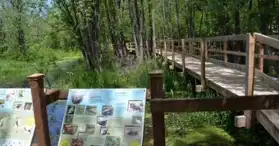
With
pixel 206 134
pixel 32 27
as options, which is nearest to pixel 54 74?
pixel 32 27

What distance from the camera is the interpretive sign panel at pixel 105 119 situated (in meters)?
2.85

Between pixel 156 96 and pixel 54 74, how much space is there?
11.1m

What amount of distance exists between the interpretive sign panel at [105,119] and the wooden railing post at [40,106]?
194 mm

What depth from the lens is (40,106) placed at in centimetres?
299

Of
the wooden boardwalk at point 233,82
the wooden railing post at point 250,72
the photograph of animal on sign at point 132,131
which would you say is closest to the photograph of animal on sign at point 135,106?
the photograph of animal on sign at point 132,131

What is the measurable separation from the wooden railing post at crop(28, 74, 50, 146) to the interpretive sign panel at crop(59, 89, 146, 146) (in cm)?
19

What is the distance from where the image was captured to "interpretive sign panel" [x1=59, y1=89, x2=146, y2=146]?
2852 millimetres

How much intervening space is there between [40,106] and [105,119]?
2.05ft

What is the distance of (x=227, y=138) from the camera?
5695mm

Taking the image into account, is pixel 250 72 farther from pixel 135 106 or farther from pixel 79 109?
pixel 79 109

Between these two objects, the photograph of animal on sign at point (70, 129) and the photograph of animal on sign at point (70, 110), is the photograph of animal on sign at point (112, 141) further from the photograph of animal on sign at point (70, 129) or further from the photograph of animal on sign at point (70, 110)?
the photograph of animal on sign at point (70, 110)

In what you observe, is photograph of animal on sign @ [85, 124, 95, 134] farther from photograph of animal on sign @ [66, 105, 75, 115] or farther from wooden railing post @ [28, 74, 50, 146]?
wooden railing post @ [28, 74, 50, 146]

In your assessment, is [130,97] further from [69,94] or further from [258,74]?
[258,74]

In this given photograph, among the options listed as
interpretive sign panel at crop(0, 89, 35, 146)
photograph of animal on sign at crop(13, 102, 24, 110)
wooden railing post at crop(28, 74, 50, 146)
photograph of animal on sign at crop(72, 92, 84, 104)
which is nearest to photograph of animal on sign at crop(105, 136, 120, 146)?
photograph of animal on sign at crop(72, 92, 84, 104)
